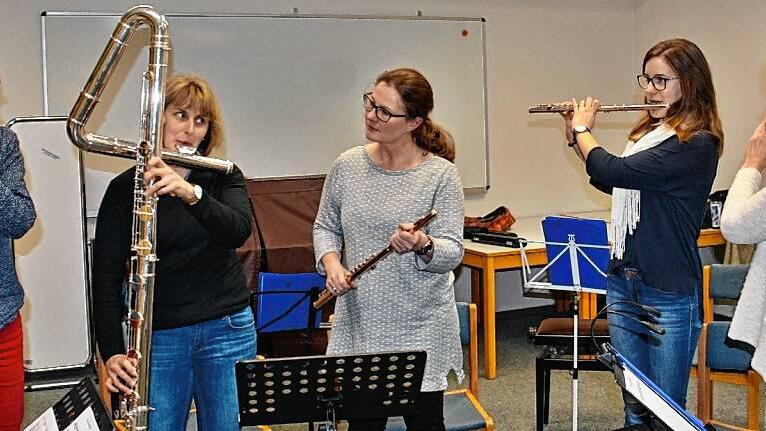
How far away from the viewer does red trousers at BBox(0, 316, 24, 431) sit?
6.37 ft

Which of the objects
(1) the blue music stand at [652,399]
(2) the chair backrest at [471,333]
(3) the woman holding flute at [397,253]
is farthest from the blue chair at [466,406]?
(1) the blue music stand at [652,399]

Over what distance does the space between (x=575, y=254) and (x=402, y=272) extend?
1.38 m

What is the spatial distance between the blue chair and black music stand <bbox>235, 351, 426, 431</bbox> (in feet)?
2.22

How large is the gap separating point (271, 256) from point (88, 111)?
285 centimetres

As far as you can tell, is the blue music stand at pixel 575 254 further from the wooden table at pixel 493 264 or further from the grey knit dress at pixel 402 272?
the grey knit dress at pixel 402 272

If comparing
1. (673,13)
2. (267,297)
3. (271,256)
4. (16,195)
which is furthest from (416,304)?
(673,13)

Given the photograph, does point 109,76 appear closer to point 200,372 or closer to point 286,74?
point 200,372

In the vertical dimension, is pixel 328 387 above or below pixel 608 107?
below

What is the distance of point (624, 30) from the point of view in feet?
19.6

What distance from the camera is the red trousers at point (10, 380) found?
194cm

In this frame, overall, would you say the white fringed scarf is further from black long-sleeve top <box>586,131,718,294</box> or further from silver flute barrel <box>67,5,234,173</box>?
silver flute barrel <box>67,5,234,173</box>

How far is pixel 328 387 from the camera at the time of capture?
186 cm

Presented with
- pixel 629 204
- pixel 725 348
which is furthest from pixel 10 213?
pixel 725 348

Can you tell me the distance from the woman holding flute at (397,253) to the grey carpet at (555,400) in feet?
5.25
